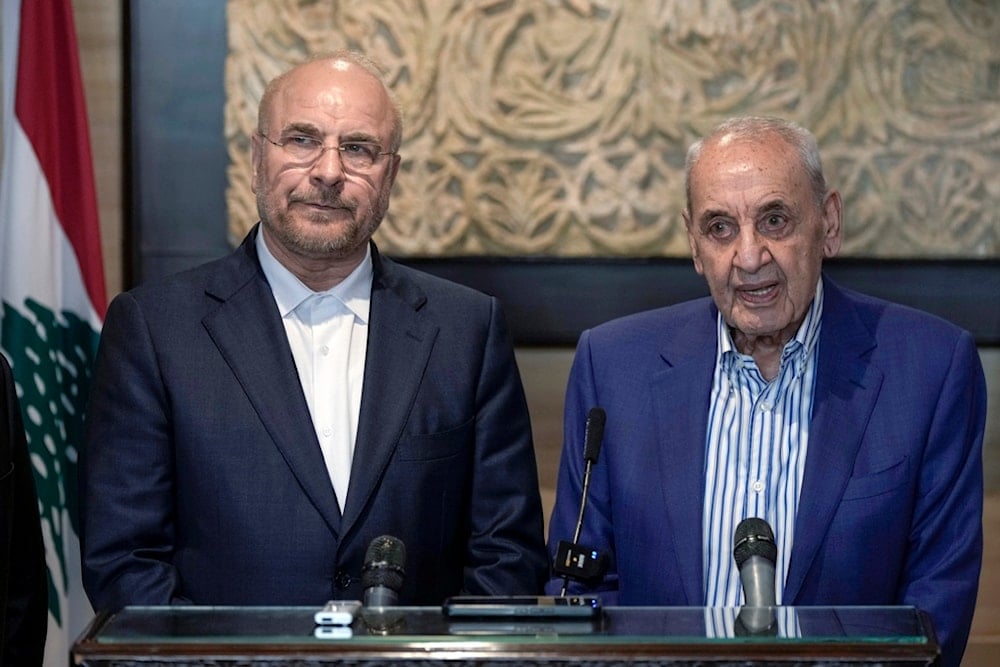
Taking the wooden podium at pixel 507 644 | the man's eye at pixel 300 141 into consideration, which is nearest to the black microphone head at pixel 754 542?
the wooden podium at pixel 507 644

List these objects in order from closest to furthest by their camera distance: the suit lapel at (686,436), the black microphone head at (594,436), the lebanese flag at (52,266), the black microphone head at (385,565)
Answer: the black microphone head at (385,565), the black microphone head at (594,436), the suit lapel at (686,436), the lebanese flag at (52,266)

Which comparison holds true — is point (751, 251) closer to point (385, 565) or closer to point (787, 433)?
point (787, 433)

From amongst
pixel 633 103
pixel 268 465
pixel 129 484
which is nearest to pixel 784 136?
pixel 268 465

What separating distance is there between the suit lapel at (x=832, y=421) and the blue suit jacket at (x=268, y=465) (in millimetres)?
510

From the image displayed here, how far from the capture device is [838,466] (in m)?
2.43

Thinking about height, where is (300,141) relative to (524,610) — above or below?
above

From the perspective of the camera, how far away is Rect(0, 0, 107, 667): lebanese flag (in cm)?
358

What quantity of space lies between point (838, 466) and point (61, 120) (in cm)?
233

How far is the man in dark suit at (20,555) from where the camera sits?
2.32 metres

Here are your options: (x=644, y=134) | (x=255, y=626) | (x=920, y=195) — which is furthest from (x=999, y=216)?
(x=255, y=626)

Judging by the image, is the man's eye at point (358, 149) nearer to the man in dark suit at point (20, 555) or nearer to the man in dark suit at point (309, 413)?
the man in dark suit at point (309, 413)

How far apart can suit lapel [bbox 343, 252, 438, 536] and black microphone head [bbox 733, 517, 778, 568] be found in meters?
0.85

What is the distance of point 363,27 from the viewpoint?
13.5ft

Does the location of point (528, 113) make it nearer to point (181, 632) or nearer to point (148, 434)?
point (148, 434)
